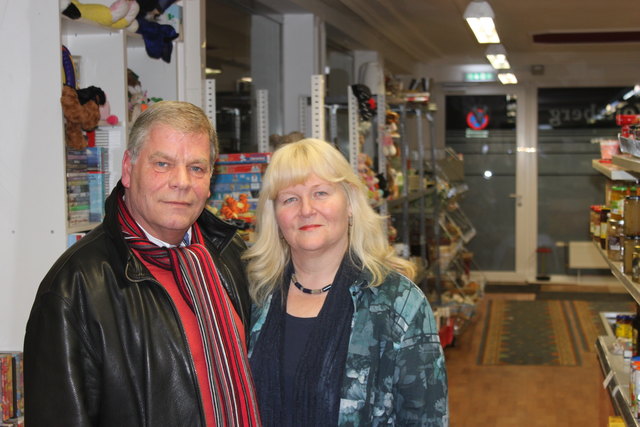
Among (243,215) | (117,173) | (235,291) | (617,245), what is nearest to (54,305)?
(235,291)

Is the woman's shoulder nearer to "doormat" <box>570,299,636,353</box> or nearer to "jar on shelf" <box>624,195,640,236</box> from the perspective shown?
"jar on shelf" <box>624,195,640,236</box>

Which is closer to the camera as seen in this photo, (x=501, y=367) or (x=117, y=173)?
(x=117, y=173)

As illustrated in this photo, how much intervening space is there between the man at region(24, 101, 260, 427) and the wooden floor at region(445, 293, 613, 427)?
3065 mm

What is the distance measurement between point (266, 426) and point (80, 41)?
1.61 m

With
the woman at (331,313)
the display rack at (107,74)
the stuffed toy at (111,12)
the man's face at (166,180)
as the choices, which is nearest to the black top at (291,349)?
the woman at (331,313)

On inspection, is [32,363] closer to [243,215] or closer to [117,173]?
[117,173]

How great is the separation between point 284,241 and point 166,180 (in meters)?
0.50

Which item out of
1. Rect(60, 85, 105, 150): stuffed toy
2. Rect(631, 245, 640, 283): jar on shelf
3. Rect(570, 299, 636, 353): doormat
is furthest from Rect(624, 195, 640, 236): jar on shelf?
Rect(570, 299, 636, 353): doormat

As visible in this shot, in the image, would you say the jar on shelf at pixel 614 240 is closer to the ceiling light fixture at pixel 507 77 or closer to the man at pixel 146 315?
the man at pixel 146 315

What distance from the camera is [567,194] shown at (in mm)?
10742

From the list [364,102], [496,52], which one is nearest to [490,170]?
[496,52]

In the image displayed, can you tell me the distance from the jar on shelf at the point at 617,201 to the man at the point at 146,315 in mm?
2512

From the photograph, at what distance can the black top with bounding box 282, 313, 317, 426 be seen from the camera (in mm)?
1949

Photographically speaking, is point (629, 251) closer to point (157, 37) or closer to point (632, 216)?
point (632, 216)
